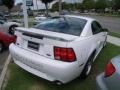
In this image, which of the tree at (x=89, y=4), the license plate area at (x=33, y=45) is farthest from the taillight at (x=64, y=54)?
the tree at (x=89, y=4)

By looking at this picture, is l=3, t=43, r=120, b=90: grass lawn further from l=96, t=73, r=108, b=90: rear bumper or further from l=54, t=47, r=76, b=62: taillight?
l=96, t=73, r=108, b=90: rear bumper

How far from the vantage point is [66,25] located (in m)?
5.88

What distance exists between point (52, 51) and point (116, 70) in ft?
6.03

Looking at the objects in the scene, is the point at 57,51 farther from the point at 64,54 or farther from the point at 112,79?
the point at 112,79

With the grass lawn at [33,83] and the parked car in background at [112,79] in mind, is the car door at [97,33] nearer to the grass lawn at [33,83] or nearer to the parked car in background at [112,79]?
the grass lawn at [33,83]

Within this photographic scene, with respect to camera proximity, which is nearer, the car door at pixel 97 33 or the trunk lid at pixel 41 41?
the trunk lid at pixel 41 41

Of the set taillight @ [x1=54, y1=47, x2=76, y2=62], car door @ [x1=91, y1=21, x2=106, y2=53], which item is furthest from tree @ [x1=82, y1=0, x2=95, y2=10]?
taillight @ [x1=54, y1=47, x2=76, y2=62]

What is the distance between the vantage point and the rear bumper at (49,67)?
4.52 metres

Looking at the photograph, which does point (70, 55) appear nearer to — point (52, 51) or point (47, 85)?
point (52, 51)

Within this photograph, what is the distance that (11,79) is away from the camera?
18.5 ft

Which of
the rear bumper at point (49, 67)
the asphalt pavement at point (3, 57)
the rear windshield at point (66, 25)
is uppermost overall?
the rear windshield at point (66, 25)

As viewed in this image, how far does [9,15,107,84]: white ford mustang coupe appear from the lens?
A: 4598 mm

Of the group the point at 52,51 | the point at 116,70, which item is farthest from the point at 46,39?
the point at 116,70

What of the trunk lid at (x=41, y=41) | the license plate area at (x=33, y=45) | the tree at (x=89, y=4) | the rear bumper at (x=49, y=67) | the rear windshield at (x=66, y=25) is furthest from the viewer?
the tree at (x=89, y=4)
